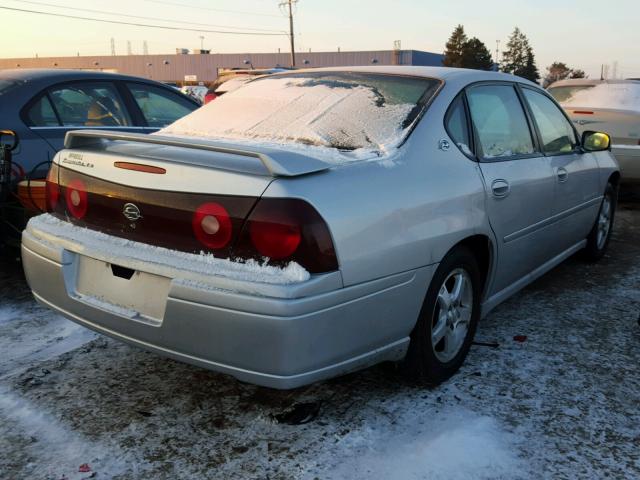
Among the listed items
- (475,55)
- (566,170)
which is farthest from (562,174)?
(475,55)

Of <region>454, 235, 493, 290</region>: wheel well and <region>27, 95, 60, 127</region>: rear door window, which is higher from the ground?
<region>27, 95, 60, 127</region>: rear door window

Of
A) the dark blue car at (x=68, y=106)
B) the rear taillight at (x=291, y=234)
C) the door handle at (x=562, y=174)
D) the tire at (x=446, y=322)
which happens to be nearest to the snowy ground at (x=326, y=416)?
the tire at (x=446, y=322)

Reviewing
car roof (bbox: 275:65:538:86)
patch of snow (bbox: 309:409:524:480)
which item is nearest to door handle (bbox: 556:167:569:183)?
car roof (bbox: 275:65:538:86)

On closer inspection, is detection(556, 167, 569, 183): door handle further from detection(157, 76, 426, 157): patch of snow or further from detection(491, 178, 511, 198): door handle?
detection(157, 76, 426, 157): patch of snow

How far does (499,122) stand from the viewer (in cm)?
353

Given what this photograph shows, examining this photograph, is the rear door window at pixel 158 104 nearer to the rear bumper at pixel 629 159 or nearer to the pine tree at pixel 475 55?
the rear bumper at pixel 629 159

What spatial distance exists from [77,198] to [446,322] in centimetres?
180

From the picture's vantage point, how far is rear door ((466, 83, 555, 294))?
321 cm

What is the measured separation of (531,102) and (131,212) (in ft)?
9.05

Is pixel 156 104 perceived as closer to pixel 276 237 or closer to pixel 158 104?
pixel 158 104

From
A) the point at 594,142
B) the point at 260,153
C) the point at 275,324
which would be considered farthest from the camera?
the point at 594,142

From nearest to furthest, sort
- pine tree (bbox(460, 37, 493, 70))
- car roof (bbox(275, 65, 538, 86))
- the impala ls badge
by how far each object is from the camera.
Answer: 1. the impala ls badge
2. car roof (bbox(275, 65, 538, 86))
3. pine tree (bbox(460, 37, 493, 70))

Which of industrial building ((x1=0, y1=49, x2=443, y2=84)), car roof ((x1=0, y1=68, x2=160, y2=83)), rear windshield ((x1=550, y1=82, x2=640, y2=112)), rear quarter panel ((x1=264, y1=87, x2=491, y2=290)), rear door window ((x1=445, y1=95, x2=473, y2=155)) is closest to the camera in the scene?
rear quarter panel ((x1=264, y1=87, x2=491, y2=290))

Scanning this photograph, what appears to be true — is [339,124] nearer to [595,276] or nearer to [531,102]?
[531,102]
